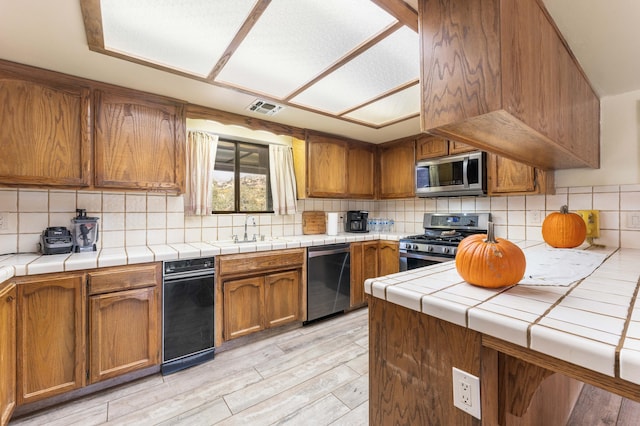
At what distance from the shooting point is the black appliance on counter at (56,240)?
1.94 metres

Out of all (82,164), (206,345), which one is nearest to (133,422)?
(206,345)

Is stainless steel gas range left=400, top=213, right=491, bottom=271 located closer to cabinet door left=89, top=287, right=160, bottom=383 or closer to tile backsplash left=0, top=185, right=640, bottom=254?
tile backsplash left=0, top=185, right=640, bottom=254

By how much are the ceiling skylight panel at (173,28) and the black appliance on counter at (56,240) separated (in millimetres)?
1357

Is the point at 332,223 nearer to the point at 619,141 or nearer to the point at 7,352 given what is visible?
the point at 619,141

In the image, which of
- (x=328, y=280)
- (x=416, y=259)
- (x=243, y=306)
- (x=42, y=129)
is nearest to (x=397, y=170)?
(x=416, y=259)

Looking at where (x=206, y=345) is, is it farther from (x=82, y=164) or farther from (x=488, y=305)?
(x=488, y=305)

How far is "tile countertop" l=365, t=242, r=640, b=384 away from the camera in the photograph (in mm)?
567

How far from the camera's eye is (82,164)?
6.37ft

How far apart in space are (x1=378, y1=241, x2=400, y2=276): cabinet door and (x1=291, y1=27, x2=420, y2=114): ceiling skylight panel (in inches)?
65.1

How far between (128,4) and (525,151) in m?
2.13

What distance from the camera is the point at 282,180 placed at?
3.22m

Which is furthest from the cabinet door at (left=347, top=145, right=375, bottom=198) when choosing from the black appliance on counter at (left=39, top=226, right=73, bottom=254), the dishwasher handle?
the black appliance on counter at (left=39, top=226, right=73, bottom=254)

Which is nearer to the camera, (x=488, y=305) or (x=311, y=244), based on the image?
(x=488, y=305)

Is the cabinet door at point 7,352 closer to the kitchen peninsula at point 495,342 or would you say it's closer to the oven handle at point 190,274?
the oven handle at point 190,274
